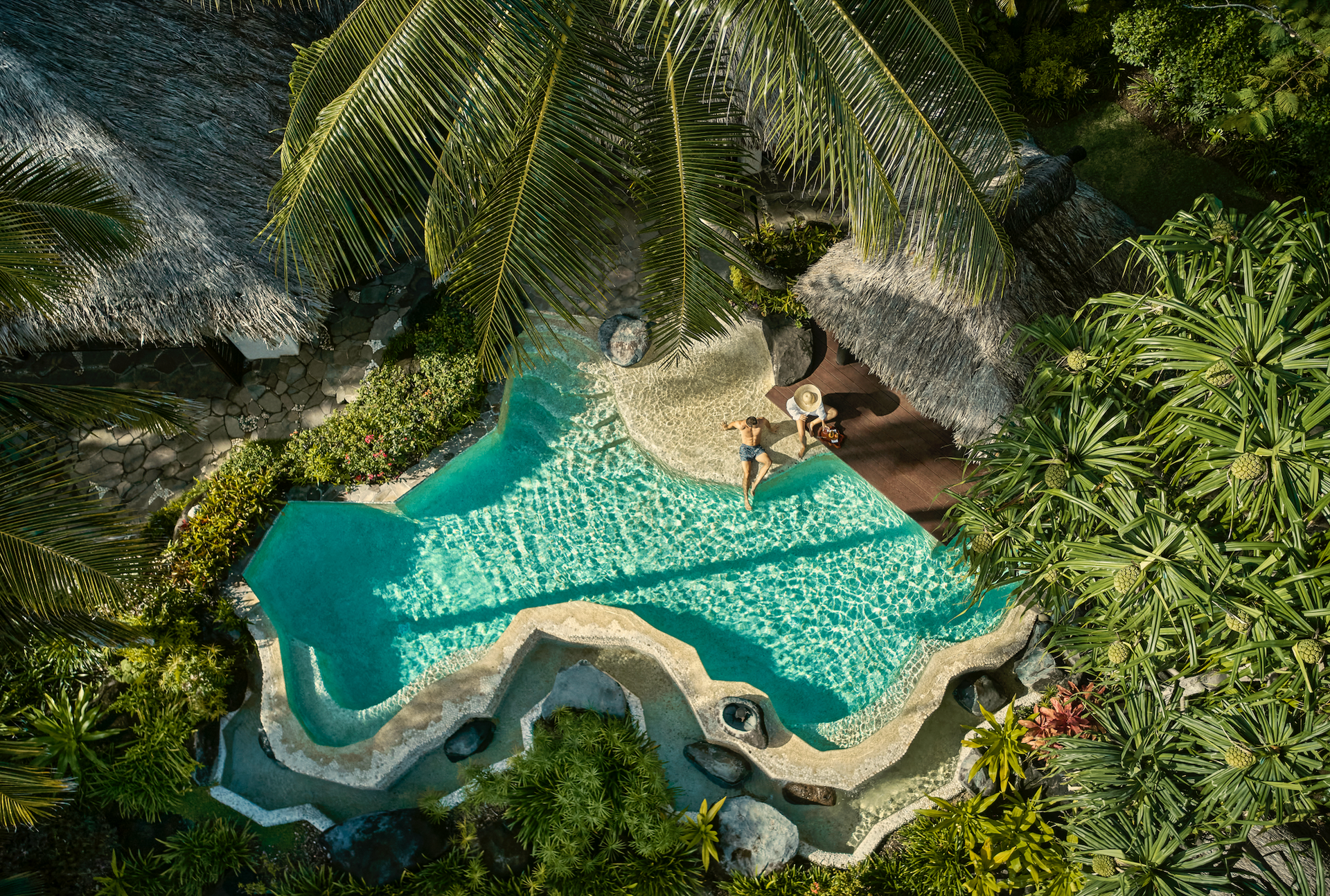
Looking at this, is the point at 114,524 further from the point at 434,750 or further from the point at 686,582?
the point at 686,582

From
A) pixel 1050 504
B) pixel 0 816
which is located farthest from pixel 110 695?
pixel 1050 504

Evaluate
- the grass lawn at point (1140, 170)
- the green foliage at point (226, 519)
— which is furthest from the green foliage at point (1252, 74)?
the green foliage at point (226, 519)

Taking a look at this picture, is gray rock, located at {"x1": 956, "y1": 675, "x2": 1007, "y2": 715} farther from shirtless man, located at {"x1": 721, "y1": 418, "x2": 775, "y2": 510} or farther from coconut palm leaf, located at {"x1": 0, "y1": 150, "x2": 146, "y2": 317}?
coconut palm leaf, located at {"x1": 0, "y1": 150, "x2": 146, "y2": 317}

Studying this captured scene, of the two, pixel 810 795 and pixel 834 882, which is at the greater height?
pixel 810 795

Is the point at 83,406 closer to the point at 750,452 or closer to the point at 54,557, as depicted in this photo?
the point at 54,557

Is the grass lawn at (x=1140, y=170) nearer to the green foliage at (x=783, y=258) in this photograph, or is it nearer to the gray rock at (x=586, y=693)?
the green foliage at (x=783, y=258)

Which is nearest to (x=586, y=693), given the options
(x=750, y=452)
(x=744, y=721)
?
(x=744, y=721)
